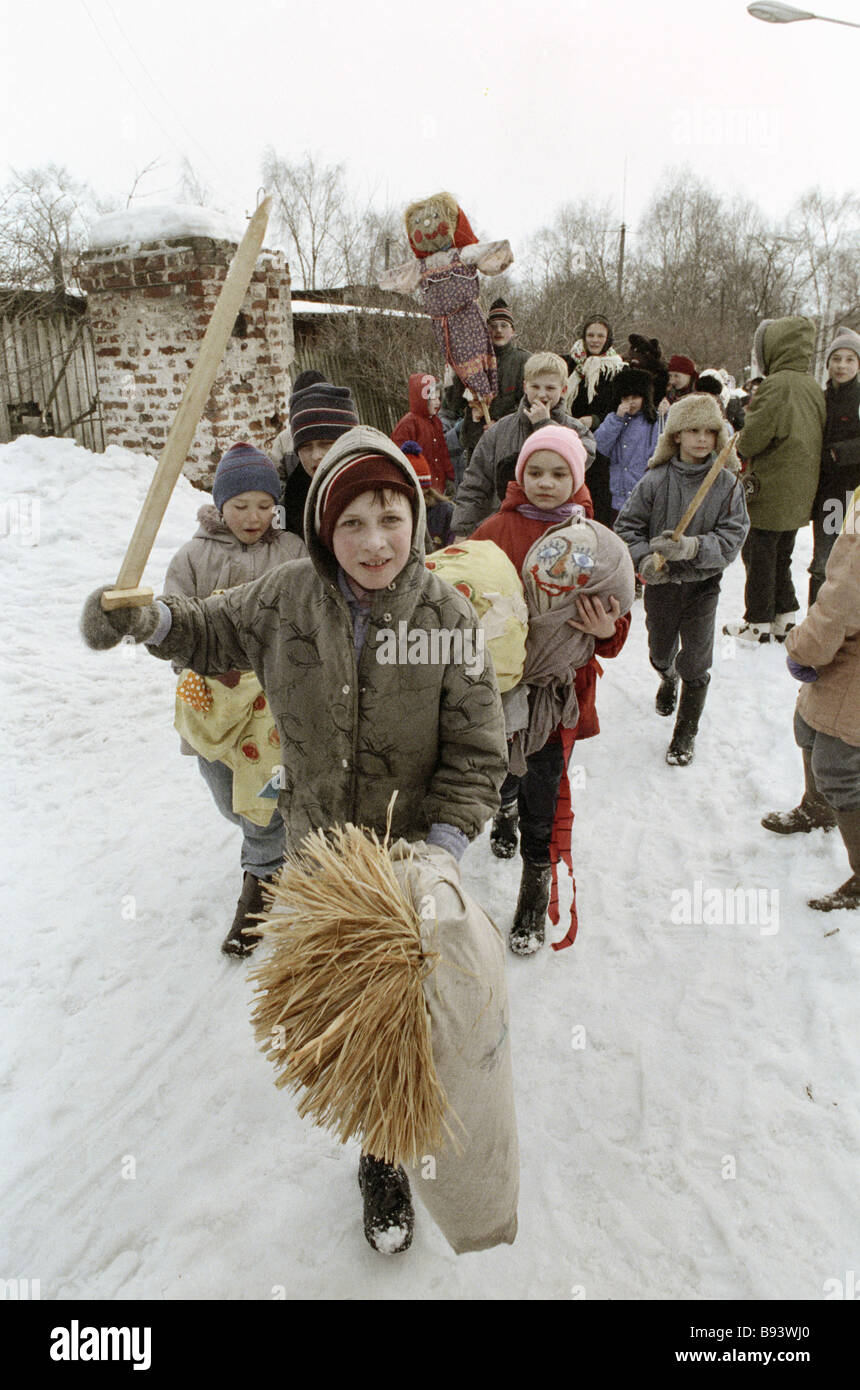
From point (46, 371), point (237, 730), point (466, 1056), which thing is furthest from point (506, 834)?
point (46, 371)

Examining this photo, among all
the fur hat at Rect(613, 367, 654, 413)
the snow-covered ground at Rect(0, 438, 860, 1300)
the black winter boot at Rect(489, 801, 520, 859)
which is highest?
the fur hat at Rect(613, 367, 654, 413)

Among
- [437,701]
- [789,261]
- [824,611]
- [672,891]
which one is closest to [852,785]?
[824,611]

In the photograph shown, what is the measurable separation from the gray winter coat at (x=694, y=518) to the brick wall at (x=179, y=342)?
4.78 metres

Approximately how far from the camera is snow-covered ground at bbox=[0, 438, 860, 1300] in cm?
194

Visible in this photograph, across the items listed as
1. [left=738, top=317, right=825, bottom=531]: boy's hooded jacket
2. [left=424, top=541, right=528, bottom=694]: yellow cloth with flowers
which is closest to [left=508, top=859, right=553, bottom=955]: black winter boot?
[left=424, top=541, right=528, bottom=694]: yellow cloth with flowers

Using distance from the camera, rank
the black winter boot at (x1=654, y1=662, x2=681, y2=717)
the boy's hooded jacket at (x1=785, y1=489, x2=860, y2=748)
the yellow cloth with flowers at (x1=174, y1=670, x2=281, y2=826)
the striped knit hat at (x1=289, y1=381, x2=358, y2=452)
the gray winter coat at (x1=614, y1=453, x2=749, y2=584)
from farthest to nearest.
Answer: the black winter boot at (x1=654, y1=662, x2=681, y2=717) → the gray winter coat at (x1=614, y1=453, x2=749, y2=584) → the striped knit hat at (x1=289, y1=381, x2=358, y2=452) → the yellow cloth with flowers at (x1=174, y1=670, x2=281, y2=826) → the boy's hooded jacket at (x1=785, y1=489, x2=860, y2=748)

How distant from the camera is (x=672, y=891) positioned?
330 cm

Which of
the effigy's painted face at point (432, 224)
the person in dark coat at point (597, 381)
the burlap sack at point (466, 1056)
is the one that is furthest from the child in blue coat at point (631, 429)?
the burlap sack at point (466, 1056)

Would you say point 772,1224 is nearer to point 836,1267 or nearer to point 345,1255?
point 836,1267

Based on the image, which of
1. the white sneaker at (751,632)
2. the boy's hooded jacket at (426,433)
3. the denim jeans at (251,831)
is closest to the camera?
the denim jeans at (251,831)

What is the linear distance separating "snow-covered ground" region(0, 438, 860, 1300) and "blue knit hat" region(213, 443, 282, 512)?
1.77m

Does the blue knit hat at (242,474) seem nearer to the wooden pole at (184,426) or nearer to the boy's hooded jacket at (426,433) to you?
the wooden pole at (184,426)

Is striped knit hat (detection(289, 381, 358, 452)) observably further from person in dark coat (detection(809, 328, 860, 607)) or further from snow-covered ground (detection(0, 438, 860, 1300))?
person in dark coat (detection(809, 328, 860, 607))

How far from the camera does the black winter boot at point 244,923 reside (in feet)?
9.70
